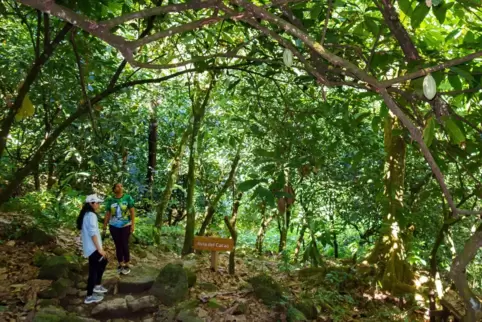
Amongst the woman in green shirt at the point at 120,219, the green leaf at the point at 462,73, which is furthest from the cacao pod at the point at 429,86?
the woman in green shirt at the point at 120,219

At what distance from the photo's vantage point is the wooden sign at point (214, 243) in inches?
237

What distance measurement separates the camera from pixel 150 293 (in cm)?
507

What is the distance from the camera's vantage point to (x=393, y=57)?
2760 mm

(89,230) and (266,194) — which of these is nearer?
(266,194)

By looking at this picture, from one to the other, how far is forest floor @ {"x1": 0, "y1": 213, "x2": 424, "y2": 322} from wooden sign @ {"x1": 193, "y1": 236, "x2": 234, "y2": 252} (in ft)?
1.31

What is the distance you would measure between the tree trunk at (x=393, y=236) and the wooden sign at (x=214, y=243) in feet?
7.13

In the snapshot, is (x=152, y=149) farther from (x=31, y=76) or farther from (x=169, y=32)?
(x=169, y=32)

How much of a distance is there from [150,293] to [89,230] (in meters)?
1.02

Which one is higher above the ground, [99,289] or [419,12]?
[419,12]

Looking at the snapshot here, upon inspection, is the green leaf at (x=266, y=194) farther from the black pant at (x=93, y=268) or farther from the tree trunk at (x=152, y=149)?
the tree trunk at (x=152, y=149)

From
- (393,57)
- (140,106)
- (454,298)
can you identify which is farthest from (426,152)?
(140,106)

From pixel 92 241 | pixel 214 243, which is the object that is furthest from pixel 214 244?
pixel 92 241

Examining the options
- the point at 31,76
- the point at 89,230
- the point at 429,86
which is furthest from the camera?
the point at 89,230

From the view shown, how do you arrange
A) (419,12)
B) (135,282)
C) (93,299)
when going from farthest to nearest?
(135,282) → (93,299) → (419,12)
